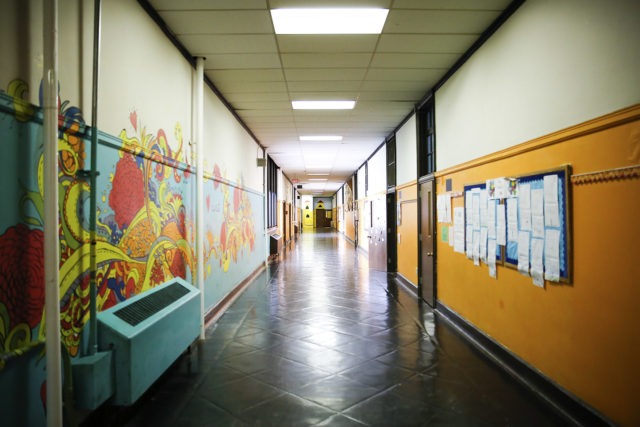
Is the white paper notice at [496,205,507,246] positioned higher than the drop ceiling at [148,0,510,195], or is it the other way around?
the drop ceiling at [148,0,510,195]

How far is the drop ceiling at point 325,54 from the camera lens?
3088 millimetres

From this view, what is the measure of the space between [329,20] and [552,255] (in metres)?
2.68

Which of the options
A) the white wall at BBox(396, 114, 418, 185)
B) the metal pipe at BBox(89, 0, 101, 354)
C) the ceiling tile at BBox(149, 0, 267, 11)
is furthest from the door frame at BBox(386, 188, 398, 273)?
the metal pipe at BBox(89, 0, 101, 354)

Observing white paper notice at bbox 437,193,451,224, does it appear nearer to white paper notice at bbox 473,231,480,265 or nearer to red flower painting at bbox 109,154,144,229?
white paper notice at bbox 473,231,480,265

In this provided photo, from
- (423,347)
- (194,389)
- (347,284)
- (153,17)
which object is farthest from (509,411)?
(347,284)

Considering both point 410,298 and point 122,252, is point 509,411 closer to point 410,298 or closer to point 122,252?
point 122,252

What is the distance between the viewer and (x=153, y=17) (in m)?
3.08

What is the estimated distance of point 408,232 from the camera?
6.79 m

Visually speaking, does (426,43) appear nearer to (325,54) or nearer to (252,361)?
(325,54)

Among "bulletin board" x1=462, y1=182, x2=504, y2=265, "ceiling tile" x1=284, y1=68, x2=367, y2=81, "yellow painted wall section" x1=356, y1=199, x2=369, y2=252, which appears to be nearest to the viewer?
"bulletin board" x1=462, y1=182, x2=504, y2=265

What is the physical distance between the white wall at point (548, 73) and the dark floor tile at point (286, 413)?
2.61m

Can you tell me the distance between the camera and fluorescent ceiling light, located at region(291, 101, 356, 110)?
18.7ft

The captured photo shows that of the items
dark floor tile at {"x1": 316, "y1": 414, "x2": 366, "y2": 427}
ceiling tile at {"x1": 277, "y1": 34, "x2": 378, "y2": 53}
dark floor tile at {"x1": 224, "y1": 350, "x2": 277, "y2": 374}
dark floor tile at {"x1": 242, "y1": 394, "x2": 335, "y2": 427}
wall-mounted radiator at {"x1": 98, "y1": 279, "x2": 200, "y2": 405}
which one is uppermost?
ceiling tile at {"x1": 277, "y1": 34, "x2": 378, "y2": 53}

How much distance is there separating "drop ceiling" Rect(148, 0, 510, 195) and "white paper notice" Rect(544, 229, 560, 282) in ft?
6.48
